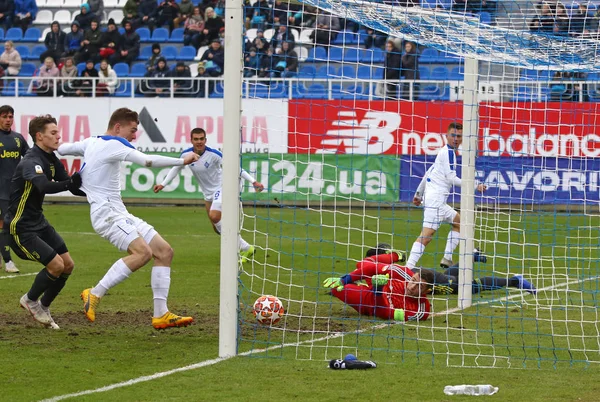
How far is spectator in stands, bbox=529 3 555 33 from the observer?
9.78m

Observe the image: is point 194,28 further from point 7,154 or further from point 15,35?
point 7,154

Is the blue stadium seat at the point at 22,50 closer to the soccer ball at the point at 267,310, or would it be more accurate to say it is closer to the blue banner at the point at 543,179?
the blue banner at the point at 543,179

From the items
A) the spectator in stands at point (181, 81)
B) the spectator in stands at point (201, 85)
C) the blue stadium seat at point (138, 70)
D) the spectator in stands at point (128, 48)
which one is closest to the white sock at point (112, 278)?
the spectator in stands at point (201, 85)

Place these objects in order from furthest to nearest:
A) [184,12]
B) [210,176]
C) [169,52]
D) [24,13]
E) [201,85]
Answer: [24,13]
[184,12]
[169,52]
[201,85]
[210,176]

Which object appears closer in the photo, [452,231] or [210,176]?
[452,231]

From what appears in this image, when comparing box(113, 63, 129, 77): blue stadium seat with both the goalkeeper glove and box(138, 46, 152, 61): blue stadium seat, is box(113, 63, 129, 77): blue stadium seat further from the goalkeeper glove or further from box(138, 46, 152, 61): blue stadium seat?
the goalkeeper glove

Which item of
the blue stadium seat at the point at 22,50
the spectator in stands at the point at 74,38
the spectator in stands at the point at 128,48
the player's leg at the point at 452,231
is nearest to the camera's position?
the player's leg at the point at 452,231

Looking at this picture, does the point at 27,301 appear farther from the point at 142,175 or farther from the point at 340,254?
the point at 142,175

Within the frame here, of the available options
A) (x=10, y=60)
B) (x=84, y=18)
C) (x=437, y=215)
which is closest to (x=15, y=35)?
(x=10, y=60)

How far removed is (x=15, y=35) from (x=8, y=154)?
1857cm

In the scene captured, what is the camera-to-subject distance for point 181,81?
25.5 m

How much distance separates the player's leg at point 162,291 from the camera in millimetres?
8867

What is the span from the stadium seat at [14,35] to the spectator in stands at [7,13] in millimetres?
297

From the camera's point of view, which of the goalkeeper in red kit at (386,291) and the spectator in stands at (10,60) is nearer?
the goalkeeper in red kit at (386,291)
